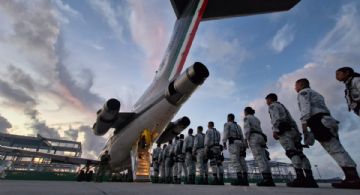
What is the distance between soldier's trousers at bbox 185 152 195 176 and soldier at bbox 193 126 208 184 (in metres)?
0.62

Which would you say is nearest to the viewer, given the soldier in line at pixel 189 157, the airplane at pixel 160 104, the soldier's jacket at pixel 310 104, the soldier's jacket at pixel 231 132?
the soldier's jacket at pixel 310 104

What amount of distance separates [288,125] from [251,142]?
102 cm

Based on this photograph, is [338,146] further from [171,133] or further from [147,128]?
[171,133]

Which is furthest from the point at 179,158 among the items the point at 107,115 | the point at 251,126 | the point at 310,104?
the point at 310,104

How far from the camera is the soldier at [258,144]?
4.60 metres

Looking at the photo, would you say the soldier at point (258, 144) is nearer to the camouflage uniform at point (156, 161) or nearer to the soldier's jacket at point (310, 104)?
the soldier's jacket at point (310, 104)

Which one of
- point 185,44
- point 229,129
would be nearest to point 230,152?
point 229,129

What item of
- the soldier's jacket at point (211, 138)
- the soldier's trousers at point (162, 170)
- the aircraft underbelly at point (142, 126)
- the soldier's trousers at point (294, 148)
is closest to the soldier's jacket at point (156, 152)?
the soldier's trousers at point (162, 170)

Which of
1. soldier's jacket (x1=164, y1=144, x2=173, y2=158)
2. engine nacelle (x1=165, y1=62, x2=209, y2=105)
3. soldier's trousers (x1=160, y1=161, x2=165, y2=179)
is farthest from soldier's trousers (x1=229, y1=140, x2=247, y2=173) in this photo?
soldier's trousers (x1=160, y1=161, x2=165, y2=179)

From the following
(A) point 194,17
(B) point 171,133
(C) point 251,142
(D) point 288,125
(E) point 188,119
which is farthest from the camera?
(B) point 171,133

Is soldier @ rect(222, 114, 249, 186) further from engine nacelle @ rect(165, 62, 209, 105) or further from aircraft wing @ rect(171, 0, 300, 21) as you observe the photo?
aircraft wing @ rect(171, 0, 300, 21)

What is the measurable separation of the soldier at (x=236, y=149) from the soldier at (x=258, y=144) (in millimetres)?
775

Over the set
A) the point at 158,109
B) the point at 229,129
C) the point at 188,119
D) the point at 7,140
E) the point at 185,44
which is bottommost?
the point at 229,129

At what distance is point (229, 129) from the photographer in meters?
6.10
